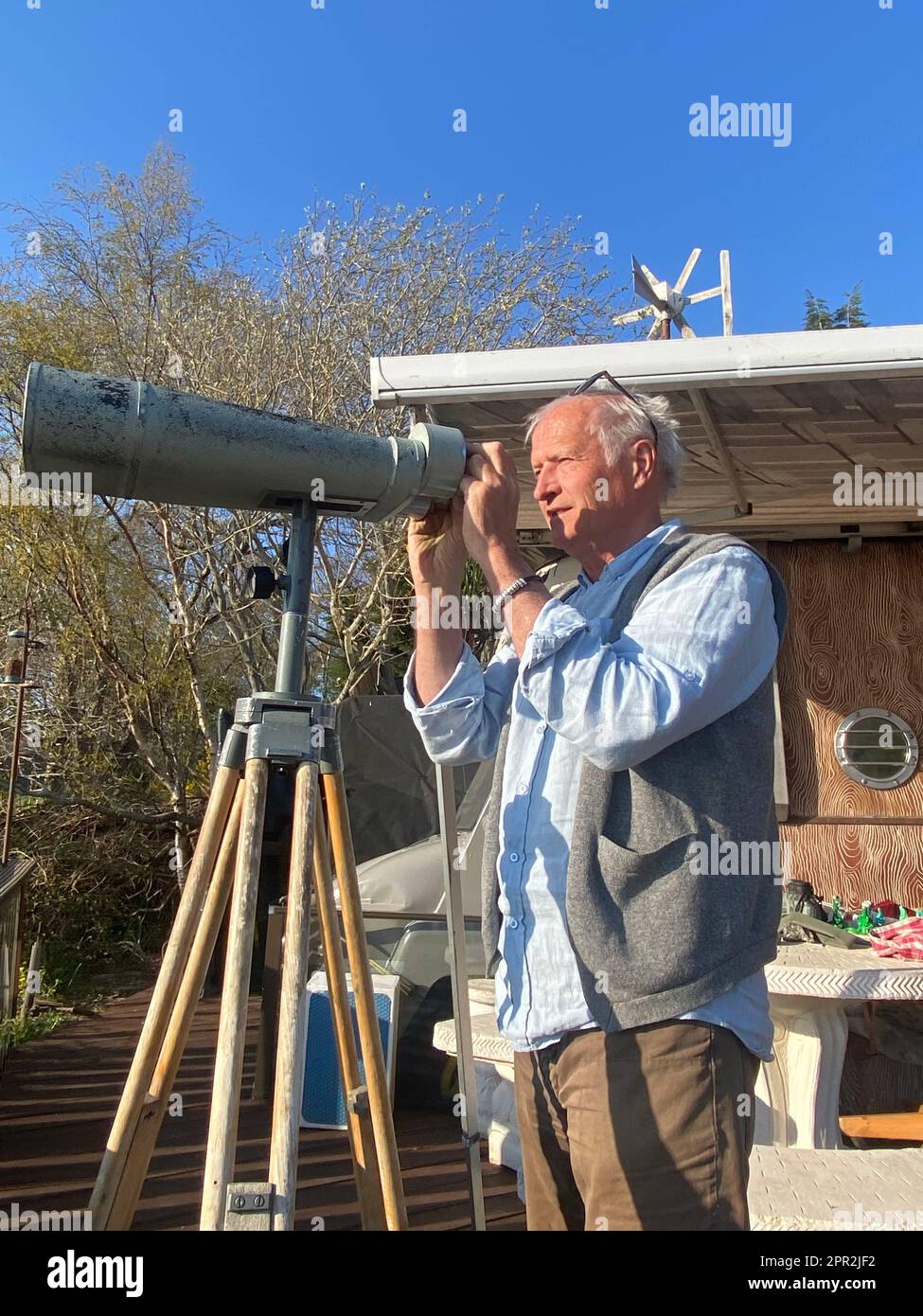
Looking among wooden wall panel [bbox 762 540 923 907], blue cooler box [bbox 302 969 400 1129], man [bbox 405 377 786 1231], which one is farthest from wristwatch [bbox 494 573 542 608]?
wooden wall panel [bbox 762 540 923 907]

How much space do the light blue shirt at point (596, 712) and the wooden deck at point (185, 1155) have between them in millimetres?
1759

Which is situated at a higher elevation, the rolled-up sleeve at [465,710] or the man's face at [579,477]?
the man's face at [579,477]

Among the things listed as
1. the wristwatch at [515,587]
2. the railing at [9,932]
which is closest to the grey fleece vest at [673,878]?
the wristwatch at [515,587]

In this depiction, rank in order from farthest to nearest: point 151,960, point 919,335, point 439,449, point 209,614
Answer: point 209,614 → point 151,960 → point 919,335 → point 439,449

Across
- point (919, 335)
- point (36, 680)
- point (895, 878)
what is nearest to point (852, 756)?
point (895, 878)

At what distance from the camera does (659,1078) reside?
1271 mm

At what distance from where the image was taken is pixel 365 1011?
141 centimetres

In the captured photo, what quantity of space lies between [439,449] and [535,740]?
478 millimetres

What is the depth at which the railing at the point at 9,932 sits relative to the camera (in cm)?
518

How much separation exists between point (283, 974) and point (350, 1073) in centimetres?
32

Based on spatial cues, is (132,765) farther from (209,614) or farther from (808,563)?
(808,563)

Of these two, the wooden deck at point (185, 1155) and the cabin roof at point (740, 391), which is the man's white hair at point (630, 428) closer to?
the cabin roof at point (740, 391)

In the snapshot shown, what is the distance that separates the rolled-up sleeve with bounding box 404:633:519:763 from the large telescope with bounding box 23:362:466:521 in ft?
1.04
